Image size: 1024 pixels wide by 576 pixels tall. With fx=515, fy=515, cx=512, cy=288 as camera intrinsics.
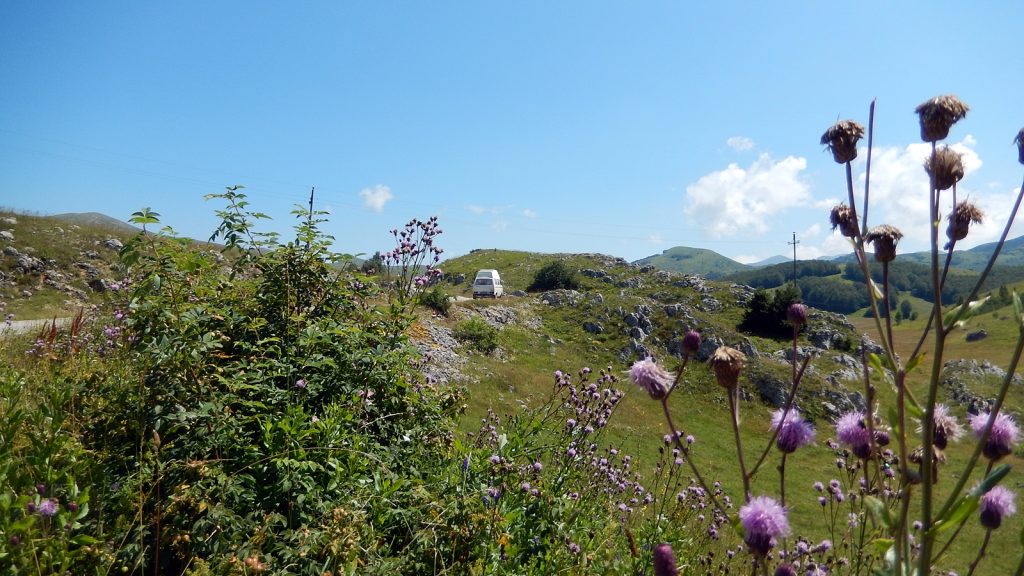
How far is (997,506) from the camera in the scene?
175 centimetres

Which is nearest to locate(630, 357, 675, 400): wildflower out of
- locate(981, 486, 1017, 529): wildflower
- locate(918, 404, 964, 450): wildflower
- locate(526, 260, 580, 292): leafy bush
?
locate(918, 404, 964, 450): wildflower

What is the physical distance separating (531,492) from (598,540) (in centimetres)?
75

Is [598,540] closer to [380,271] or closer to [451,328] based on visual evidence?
[380,271]

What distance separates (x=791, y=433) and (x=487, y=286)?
4304 cm

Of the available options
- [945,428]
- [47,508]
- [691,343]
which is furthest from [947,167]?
[47,508]

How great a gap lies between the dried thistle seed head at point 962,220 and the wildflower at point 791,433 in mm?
809

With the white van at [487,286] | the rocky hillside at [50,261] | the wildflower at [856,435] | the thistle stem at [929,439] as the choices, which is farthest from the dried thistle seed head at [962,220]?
the white van at [487,286]

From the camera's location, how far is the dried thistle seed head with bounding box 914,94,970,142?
1772 mm

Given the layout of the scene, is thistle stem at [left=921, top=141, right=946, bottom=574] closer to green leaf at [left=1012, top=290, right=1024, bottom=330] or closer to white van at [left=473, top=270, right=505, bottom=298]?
green leaf at [left=1012, top=290, right=1024, bottom=330]

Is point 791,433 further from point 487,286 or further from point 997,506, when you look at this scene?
point 487,286

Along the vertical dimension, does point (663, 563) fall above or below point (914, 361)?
below

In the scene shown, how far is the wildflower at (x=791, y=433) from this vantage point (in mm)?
1850

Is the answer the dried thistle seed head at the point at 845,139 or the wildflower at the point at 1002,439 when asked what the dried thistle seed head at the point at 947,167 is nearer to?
the dried thistle seed head at the point at 845,139

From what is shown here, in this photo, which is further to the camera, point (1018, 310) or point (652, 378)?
point (652, 378)
